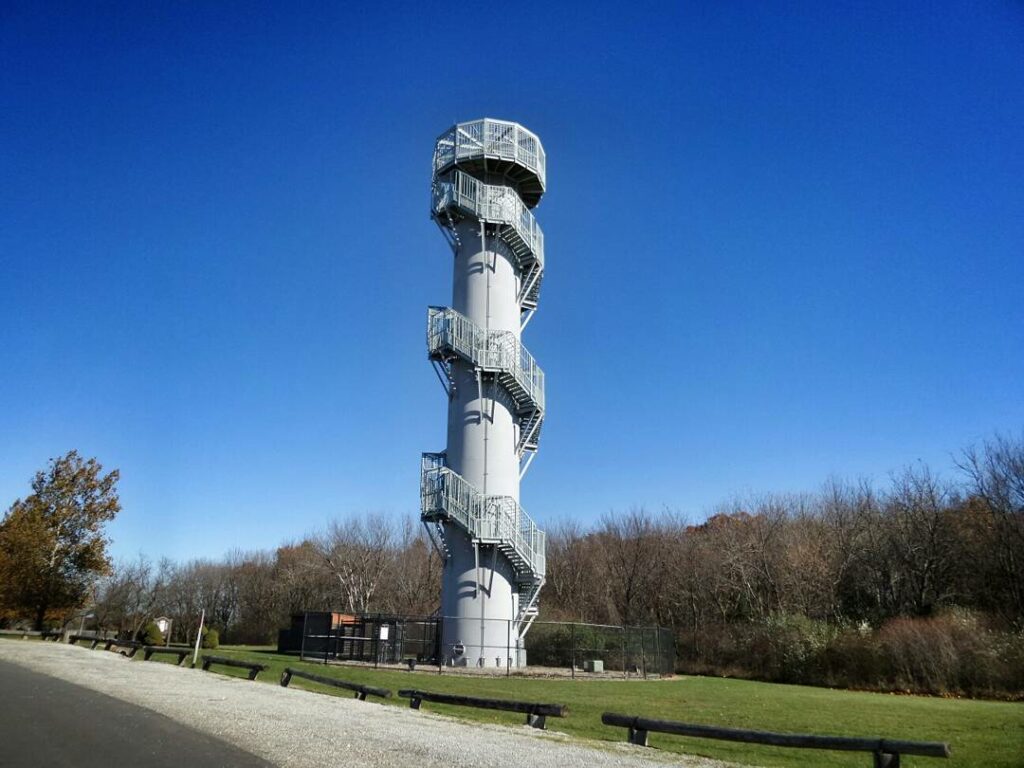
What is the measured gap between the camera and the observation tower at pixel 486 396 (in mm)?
30844

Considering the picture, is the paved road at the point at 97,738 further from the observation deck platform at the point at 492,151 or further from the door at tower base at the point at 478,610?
the observation deck platform at the point at 492,151

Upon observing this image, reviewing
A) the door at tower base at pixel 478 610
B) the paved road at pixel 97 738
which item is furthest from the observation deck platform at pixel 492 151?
the paved road at pixel 97 738

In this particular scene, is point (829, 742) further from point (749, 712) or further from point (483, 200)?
point (483, 200)

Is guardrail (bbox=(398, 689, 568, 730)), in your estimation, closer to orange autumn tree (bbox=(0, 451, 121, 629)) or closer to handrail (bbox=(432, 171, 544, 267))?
handrail (bbox=(432, 171, 544, 267))

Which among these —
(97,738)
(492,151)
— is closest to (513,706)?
(97,738)

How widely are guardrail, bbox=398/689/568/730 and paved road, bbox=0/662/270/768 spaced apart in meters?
5.32

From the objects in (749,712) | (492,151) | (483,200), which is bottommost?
(749,712)

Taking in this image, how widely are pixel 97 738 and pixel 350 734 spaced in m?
3.55

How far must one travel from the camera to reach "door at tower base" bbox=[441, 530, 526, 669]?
30297mm

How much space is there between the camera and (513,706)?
14445 mm

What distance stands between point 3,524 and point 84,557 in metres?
5.31

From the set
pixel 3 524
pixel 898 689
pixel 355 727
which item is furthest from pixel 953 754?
pixel 3 524

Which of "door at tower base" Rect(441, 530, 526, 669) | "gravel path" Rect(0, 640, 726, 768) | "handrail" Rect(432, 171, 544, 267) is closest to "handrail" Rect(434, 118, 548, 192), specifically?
"handrail" Rect(432, 171, 544, 267)

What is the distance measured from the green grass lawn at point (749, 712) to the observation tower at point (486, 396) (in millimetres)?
4521
